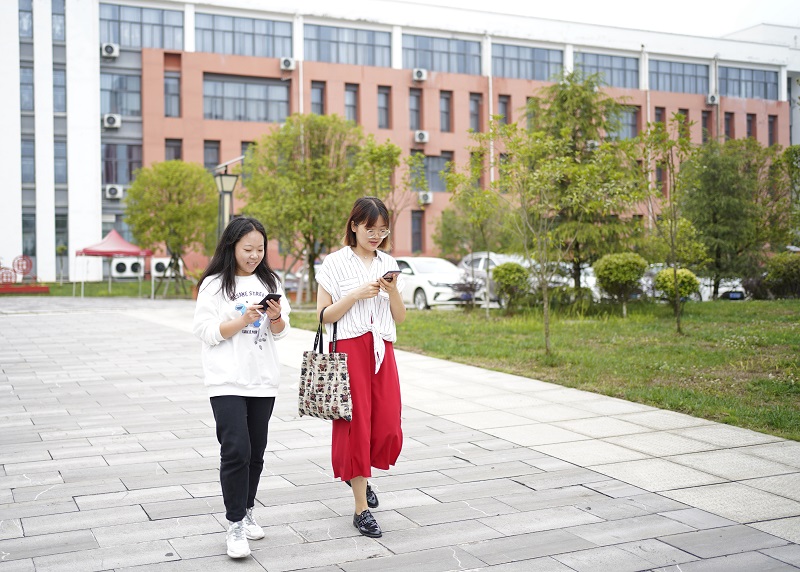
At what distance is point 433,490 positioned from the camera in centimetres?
525

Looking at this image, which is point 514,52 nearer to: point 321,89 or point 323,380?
point 321,89

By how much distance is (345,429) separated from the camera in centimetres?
445

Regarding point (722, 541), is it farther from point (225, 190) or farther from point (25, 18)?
point (25, 18)

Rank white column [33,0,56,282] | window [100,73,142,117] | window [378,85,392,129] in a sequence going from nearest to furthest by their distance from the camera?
white column [33,0,56,282]
window [100,73,142,117]
window [378,85,392,129]

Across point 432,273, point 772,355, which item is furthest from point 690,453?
point 432,273

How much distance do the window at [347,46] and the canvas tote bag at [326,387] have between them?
142 ft

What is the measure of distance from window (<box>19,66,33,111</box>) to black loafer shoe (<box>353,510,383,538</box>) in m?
42.4

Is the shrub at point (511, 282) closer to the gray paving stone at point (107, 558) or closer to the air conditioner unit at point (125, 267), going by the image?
the gray paving stone at point (107, 558)

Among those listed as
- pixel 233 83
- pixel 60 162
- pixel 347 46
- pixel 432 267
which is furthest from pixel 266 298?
pixel 347 46

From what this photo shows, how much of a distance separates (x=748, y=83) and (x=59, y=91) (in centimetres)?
4027

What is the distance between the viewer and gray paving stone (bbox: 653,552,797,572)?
384 centimetres

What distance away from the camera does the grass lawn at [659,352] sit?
8070mm

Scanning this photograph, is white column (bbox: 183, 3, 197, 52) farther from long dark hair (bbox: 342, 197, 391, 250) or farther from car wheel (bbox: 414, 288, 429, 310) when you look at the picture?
long dark hair (bbox: 342, 197, 391, 250)

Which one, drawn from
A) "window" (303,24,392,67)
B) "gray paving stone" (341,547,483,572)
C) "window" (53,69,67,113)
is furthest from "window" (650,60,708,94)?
"gray paving stone" (341,547,483,572)
